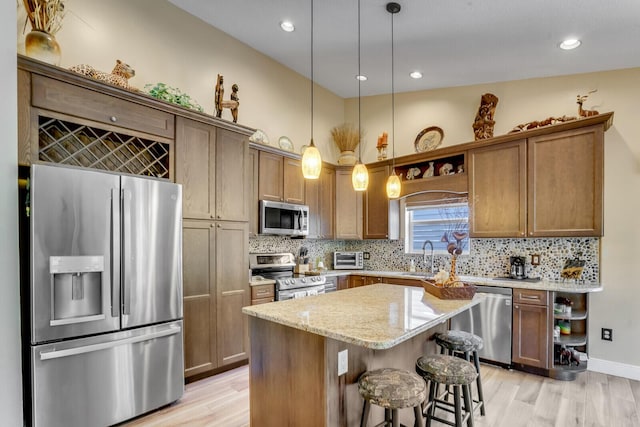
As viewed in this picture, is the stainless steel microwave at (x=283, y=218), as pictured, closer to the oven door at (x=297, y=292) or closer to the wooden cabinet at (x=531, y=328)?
the oven door at (x=297, y=292)

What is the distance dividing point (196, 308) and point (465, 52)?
3823 millimetres

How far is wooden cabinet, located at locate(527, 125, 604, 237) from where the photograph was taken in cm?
318

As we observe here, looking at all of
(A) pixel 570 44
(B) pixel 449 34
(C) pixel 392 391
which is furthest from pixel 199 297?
(A) pixel 570 44

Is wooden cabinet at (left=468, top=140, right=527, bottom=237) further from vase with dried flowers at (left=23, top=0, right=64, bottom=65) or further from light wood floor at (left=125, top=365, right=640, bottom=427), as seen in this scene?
vase with dried flowers at (left=23, top=0, right=64, bottom=65)

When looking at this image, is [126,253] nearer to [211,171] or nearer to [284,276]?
[211,171]

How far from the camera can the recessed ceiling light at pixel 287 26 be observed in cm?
342

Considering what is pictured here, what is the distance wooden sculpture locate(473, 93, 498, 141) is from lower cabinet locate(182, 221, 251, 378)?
306 centimetres

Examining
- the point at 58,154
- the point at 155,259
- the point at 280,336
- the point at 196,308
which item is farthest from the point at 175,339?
the point at 58,154

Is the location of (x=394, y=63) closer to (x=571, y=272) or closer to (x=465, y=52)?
(x=465, y=52)

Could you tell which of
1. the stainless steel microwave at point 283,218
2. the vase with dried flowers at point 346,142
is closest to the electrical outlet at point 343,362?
the stainless steel microwave at point 283,218

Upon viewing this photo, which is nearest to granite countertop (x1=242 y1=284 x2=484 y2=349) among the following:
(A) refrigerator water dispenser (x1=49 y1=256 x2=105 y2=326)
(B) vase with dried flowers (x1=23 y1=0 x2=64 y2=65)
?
(A) refrigerator water dispenser (x1=49 y1=256 x2=105 y2=326)

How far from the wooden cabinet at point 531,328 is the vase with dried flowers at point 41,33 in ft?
14.7

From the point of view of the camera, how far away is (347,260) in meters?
5.09

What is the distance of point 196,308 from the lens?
9.86 ft
